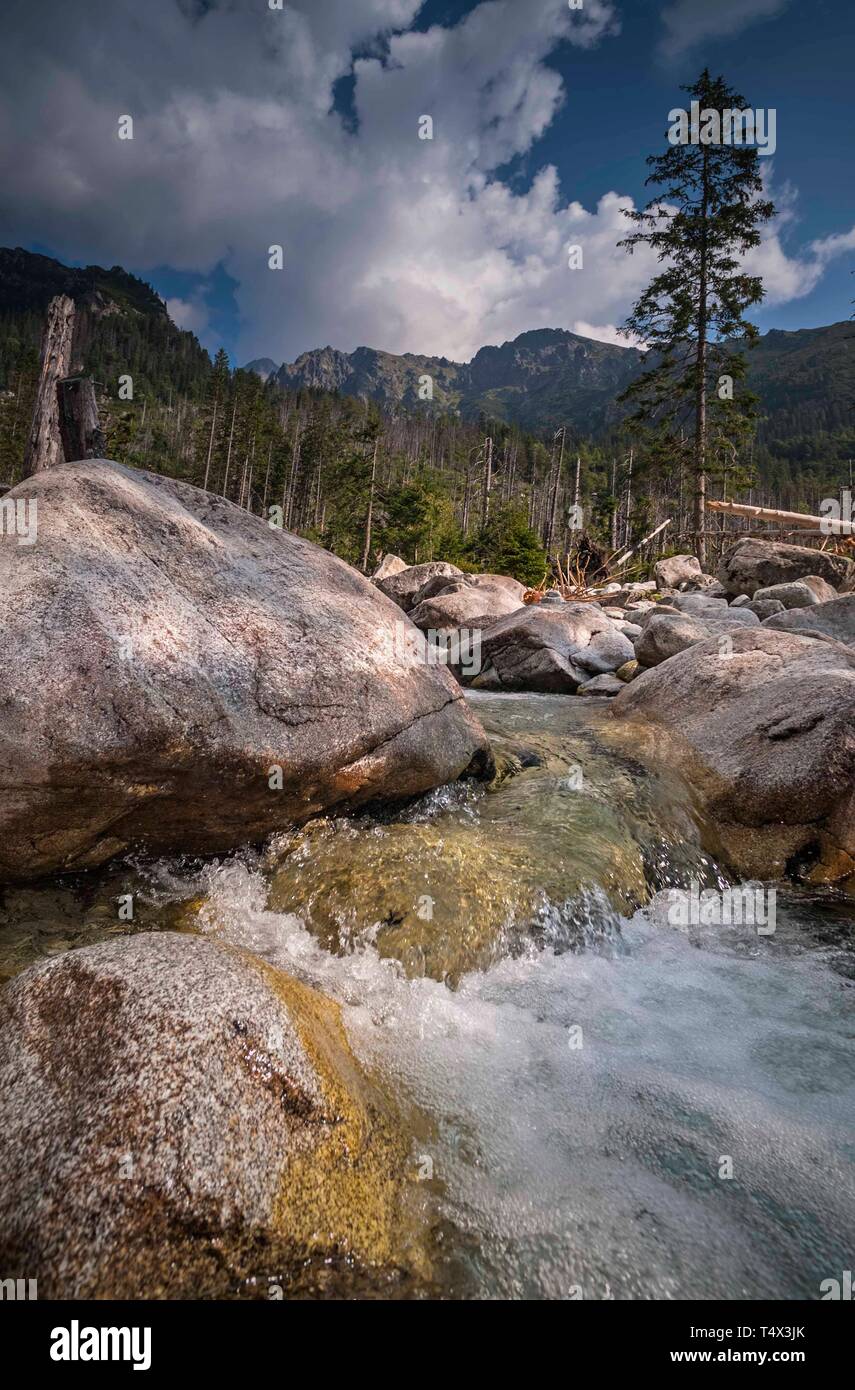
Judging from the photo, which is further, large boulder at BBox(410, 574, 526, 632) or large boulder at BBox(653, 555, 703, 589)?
large boulder at BBox(653, 555, 703, 589)

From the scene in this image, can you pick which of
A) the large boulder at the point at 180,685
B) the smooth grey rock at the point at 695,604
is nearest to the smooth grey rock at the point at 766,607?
the smooth grey rock at the point at 695,604

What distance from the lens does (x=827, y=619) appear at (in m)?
11.0

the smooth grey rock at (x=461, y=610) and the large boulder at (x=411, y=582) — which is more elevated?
the large boulder at (x=411, y=582)

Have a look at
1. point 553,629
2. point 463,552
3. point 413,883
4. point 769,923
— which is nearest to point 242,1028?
point 413,883

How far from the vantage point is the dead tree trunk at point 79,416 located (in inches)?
344

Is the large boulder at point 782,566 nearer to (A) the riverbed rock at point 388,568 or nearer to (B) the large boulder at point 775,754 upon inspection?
(B) the large boulder at point 775,754

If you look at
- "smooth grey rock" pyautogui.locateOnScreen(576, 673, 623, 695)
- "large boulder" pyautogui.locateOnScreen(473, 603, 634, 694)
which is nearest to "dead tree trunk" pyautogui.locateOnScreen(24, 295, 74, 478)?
"large boulder" pyautogui.locateOnScreen(473, 603, 634, 694)

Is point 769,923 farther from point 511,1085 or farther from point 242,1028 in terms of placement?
point 242,1028

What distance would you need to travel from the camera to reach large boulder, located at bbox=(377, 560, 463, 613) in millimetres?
24203

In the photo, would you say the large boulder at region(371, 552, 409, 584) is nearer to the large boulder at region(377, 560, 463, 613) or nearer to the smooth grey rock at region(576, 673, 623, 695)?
the large boulder at region(377, 560, 463, 613)

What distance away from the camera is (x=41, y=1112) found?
1.95m

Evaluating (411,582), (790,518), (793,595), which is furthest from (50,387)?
(790,518)

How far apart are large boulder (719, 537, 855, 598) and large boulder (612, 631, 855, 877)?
12024 millimetres

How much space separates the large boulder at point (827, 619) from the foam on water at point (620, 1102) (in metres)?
8.48
